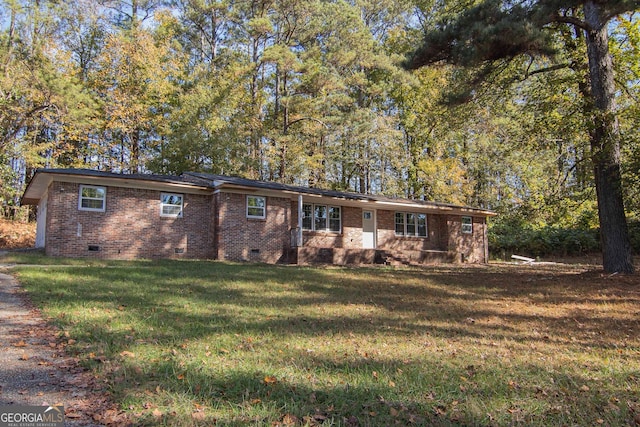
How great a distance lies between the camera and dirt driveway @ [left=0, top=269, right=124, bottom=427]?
9.26 ft

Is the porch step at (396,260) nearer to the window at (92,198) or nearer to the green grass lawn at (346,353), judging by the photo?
the green grass lawn at (346,353)

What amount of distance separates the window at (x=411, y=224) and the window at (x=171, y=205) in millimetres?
10791

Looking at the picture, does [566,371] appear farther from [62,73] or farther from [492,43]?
[62,73]

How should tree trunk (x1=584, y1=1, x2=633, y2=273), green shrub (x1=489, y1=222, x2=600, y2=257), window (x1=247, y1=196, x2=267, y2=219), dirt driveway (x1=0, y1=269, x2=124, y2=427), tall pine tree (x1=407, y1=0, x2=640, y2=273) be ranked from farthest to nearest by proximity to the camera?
1. green shrub (x1=489, y1=222, x2=600, y2=257)
2. window (x1=247, y1=196, x2=267, y2=219)
3. tree trunk (x1=584, y1=1, x2=633, y2=273)
4. tall pine tree (x1=407, y1=0, x2=640, y2=273)
5. dirt driveway (x1=0, y1=269, x2=124, y2=427)

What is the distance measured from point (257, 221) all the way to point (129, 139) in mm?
14019

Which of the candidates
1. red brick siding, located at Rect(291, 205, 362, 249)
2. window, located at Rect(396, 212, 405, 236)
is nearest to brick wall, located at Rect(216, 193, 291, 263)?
red brick siding, located at Rect(291, 205, 362, 249)

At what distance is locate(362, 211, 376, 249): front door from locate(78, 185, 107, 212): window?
11.2m

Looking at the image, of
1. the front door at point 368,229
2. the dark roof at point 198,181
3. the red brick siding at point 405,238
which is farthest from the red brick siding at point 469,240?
the front door at point 368,229

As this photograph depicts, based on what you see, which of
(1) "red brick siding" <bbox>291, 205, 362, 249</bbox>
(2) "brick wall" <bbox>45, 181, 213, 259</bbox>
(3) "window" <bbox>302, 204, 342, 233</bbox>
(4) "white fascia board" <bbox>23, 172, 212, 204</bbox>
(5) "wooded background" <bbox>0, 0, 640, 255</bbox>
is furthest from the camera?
(5) "wooded background" <bbox>0, 0, 640, 255</bbox>

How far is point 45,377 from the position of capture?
11.0ft

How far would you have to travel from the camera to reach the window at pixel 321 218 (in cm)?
1850

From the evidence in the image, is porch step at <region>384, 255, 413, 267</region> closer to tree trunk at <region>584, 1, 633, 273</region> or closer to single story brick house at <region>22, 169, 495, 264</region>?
single story brick house at <region>22, 169, 495, 264</region>

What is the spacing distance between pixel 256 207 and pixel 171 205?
3157mm

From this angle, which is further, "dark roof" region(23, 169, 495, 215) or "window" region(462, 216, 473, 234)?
"window" region(462, 216, 473, 234)
